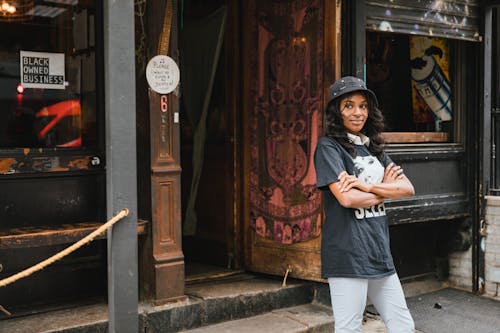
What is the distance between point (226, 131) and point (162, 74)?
1623mm

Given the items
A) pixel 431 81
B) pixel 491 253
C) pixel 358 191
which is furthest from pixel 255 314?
pixel 431 81

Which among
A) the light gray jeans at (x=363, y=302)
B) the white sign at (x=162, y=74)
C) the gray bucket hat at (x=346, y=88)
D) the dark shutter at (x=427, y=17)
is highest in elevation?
the dark shutter at (x=427, y=17)

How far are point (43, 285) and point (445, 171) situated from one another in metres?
4.38

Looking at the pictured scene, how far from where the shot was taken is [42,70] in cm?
489

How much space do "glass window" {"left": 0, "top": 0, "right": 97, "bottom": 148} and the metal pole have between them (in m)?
1.80

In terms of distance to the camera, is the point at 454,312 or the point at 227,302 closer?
the point at 227,302

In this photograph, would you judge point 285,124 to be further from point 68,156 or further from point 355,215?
point 355,215

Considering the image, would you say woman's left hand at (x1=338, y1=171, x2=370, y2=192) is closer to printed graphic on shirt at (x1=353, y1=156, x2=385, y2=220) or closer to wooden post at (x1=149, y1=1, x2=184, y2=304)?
printed graphic on shirt at (x1=353, y1=156, x2=385, y2=220)

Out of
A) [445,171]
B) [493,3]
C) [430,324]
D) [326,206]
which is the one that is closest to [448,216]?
[445,171]

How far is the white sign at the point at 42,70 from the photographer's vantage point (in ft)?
15.8

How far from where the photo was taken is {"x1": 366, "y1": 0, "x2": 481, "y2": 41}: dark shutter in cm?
569

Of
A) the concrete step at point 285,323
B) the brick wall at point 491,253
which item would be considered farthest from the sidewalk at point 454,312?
the concrete step at point 285,323

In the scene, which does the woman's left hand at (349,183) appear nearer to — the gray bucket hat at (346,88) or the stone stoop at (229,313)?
the gray bucket hat at (346,88)

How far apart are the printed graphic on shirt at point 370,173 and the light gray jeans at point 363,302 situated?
0.41 m
